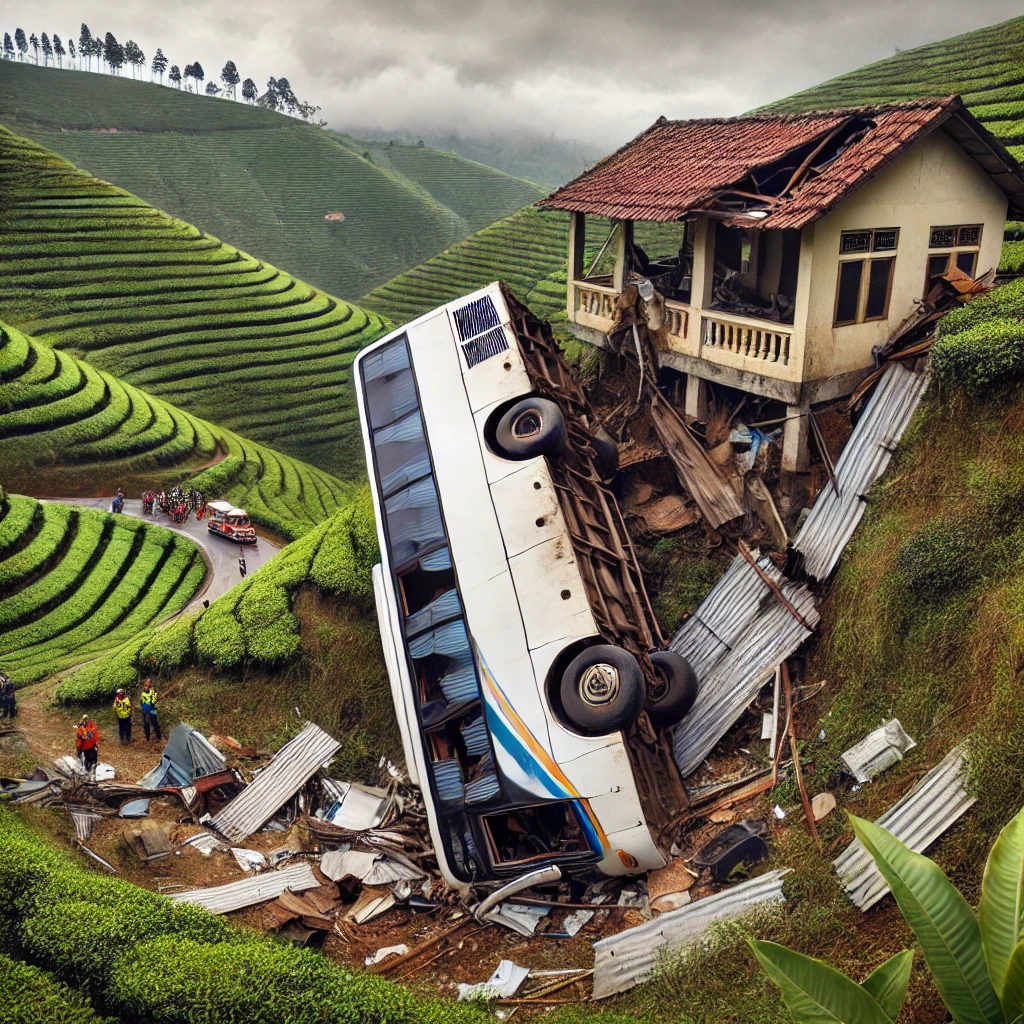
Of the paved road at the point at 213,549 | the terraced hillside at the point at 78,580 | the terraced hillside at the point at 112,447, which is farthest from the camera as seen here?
the terraced hillside at the point at 112,447

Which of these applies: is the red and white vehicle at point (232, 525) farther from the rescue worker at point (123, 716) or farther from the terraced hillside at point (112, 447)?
the rescue worker at point (123, 716)

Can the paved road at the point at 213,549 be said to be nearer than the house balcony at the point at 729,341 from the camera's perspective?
No

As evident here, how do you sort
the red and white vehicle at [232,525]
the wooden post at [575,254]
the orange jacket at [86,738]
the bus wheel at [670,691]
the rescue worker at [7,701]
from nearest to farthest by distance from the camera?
the bus wheel at [670,691] < the orange jacket at [86,738] < the rescue worker at [7,701] < the wooden post at [575,254] < the red and white vehicle at [232,525]

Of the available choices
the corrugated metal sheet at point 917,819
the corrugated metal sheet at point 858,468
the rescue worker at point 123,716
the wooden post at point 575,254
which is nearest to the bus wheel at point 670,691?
the corrugated metal sheet at point 858,468

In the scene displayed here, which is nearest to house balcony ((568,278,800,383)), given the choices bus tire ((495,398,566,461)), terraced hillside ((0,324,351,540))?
bus tire ((495,398,566,461))

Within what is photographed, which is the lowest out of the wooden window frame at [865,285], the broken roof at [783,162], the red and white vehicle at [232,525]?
the red and white vehicle at [232,525]

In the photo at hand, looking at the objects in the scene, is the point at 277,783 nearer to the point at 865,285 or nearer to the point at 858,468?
the point at 858,468

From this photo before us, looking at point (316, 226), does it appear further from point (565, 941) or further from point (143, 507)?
point (565, 941)
